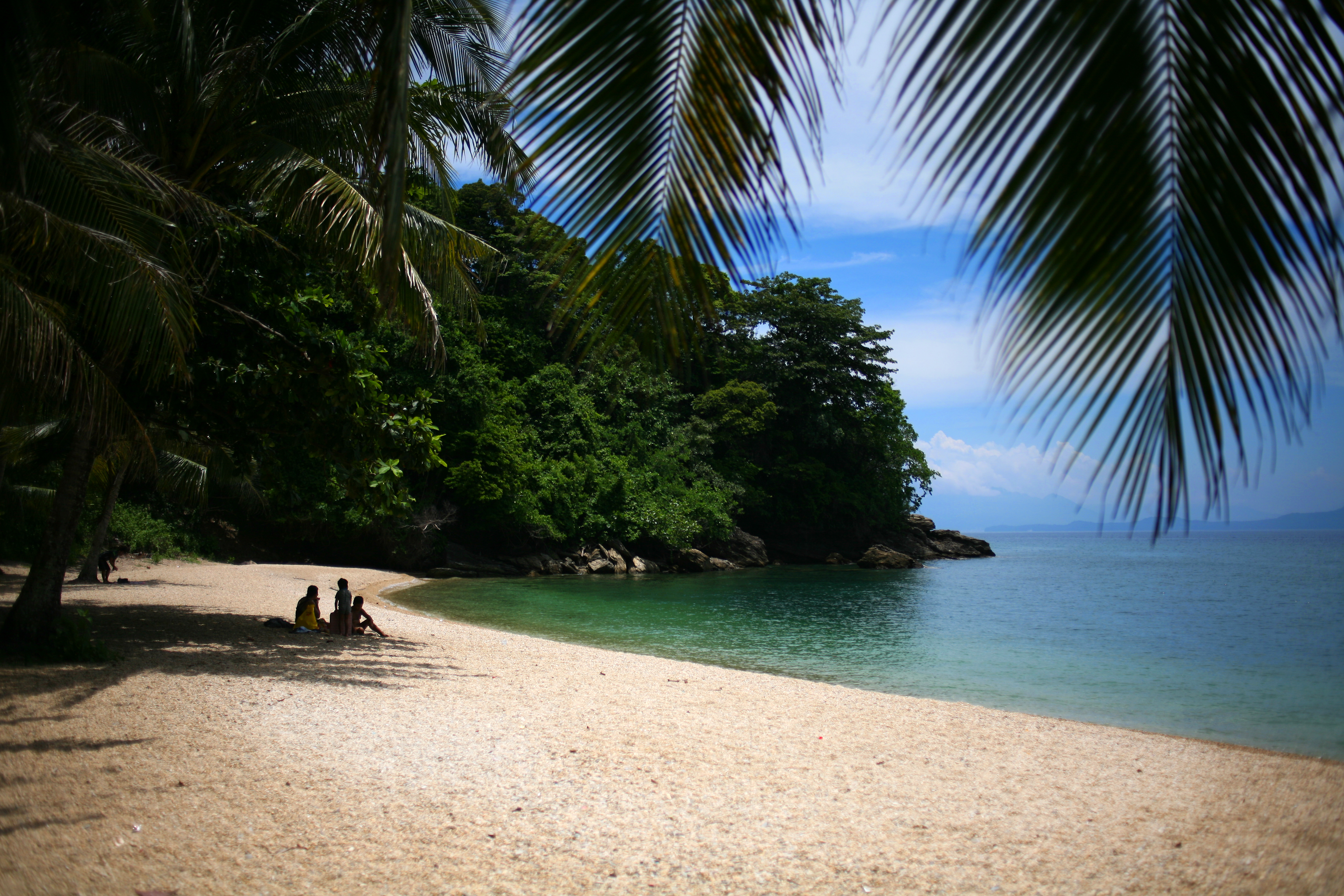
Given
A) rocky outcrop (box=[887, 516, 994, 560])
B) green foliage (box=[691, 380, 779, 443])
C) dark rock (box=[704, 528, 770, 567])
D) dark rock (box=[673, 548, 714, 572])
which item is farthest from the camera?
rocky outcrop (box=[887, 516, 994, 560])

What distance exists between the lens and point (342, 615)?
11.1 m

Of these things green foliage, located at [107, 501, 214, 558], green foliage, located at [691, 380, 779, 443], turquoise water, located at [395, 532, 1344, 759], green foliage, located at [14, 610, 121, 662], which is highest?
green foliage, located at [691, 380, 779, 443]

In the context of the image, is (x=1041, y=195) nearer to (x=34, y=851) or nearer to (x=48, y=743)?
(x=34, y=851)

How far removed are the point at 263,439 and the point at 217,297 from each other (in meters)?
1.94

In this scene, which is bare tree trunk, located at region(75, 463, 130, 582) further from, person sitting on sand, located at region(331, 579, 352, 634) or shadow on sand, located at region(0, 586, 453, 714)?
person sitting on sand, located at region(331, 579, 352, 634)

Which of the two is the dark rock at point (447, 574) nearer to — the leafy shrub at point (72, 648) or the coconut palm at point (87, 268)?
the leafy shrub at point (72, 648)

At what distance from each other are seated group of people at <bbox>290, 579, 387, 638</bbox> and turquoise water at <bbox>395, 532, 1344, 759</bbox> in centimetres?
516

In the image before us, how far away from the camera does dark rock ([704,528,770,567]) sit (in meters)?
38.7

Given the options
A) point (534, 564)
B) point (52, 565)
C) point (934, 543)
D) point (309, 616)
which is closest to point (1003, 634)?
point (309, 616)

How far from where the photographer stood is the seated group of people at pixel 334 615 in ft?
35.9

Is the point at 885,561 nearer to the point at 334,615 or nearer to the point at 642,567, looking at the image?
the point at 642,567

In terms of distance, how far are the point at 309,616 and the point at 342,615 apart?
461 millimetres

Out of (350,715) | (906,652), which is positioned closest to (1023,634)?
(906,652)

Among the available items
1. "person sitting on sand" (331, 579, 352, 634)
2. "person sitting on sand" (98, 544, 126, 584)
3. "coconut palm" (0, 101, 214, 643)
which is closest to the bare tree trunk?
"person sitting on sand" (98, 544, 126, 584)
